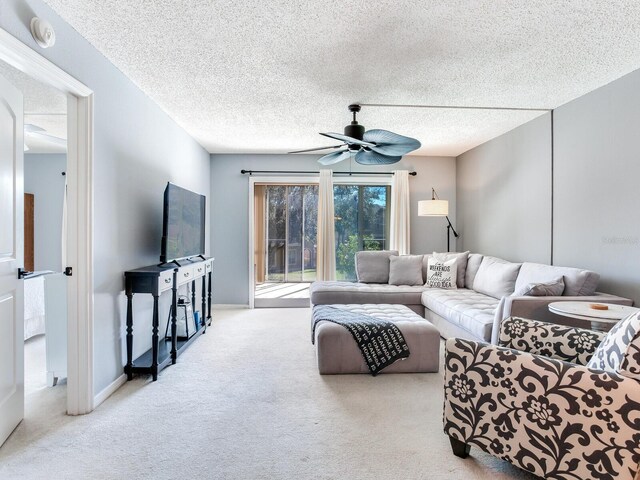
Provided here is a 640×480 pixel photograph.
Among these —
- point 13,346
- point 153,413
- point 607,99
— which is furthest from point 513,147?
point 13,346

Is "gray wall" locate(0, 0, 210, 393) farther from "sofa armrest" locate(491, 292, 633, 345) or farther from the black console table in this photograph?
"sofa armrest" locate(491, 292, 633, 345)

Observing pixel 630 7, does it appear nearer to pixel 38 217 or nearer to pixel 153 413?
pixel 153 413

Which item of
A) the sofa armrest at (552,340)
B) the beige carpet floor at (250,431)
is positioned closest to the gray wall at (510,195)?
the sofa armrest at (552,340)

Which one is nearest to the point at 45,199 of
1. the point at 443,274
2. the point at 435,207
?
the point at 435,207

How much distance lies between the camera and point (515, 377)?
1.61 metres

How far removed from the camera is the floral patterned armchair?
1.39 m

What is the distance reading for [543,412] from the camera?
1530 mm

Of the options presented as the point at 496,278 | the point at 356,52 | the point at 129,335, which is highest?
the point at 356,52

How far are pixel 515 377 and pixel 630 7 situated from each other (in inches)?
80.7

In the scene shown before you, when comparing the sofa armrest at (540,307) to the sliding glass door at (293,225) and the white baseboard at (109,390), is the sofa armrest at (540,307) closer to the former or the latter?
the white baseboard at (109,390)

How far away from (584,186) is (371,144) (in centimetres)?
195

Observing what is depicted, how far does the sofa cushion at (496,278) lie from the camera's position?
3723 millimetres

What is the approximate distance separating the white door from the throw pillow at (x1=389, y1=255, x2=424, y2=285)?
3911 mm

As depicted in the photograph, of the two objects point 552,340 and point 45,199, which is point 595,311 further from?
point 45,199
